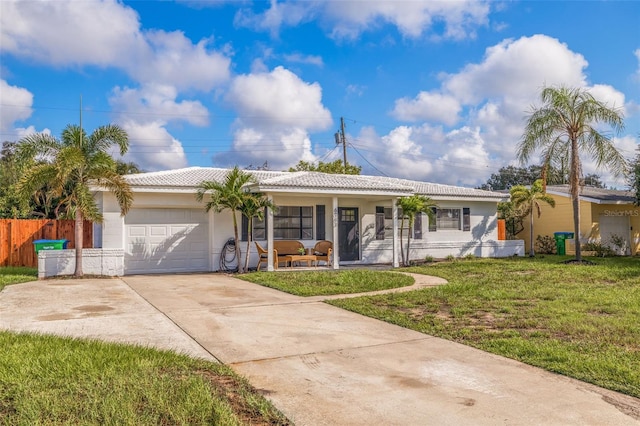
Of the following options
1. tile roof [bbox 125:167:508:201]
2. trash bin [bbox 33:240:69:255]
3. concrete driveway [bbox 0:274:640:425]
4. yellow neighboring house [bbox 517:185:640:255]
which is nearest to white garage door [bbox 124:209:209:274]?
tile roof [bbox 125:167:508:201]

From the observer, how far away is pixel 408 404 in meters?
3.93

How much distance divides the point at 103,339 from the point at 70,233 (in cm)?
1328

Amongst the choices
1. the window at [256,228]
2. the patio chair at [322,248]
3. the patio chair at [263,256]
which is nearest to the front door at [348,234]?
the patio chair at [322,248]

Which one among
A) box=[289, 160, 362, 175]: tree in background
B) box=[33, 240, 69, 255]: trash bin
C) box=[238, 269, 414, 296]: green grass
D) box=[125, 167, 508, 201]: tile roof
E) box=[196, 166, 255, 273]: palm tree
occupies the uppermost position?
box=[289, 160, 362, 175]: tree in background

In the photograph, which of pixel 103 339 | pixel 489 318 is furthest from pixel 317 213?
pixel 103 339

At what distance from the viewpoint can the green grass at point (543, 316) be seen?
5.09 metres

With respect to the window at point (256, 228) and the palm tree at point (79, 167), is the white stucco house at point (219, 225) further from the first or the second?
the palm tree at point (79, 167)

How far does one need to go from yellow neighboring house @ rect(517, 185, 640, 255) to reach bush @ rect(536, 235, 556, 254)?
64 cm

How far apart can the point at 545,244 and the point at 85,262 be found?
20.9 metres

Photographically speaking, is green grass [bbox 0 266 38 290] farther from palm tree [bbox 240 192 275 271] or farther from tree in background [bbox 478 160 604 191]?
tree in background [bbox 478 160 604 191]

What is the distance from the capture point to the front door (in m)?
18.2

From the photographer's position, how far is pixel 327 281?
12234 mm

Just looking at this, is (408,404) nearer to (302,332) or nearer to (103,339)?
(302,332)

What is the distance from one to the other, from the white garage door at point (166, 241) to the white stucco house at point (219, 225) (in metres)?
0.03
